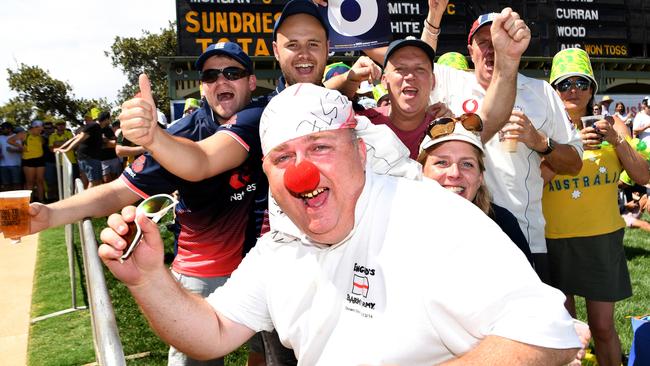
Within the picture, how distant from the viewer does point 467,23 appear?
14.5 meters

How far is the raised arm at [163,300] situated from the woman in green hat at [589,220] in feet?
8.05

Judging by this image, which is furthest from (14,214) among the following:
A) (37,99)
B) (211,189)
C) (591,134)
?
(37,99)

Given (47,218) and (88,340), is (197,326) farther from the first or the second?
(88,340)

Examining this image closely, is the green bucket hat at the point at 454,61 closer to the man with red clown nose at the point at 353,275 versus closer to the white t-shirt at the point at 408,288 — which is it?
the man with red clown nose at the point at 353,275

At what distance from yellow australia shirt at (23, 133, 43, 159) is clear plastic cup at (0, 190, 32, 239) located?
40.9 ft

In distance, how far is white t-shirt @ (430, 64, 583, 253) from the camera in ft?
9.97

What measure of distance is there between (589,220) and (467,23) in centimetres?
1181

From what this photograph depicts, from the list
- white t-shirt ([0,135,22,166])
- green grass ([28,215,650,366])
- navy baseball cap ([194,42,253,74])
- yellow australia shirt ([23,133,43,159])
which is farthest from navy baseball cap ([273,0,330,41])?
white t-shirt ([0,135,22,166])

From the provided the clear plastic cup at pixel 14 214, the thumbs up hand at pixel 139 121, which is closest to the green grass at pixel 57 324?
the clear plastic cup at pixel 14 214

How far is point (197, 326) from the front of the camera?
190 centimetres

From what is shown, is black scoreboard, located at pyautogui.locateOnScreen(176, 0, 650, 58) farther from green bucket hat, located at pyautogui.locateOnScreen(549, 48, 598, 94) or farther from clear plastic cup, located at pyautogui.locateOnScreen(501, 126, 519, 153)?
clear plastic cup, located at pyautogui.locateOnScreen(501, 126, 519, 153)

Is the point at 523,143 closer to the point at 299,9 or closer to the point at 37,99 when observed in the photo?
the point at 299,9

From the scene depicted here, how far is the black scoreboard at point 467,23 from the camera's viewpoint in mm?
12891

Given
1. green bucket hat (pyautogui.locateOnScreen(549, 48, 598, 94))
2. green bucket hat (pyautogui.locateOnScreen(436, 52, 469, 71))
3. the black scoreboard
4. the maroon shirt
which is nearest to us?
the maroon shirt
